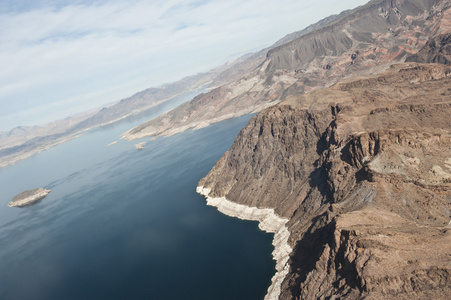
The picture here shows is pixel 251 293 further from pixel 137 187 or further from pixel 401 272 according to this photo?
pixel 137 187

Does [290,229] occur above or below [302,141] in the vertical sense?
below

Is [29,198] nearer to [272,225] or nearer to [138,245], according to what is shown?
[138,245]

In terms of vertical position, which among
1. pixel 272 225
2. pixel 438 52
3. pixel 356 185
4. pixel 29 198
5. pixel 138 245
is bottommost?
pixel 272 225

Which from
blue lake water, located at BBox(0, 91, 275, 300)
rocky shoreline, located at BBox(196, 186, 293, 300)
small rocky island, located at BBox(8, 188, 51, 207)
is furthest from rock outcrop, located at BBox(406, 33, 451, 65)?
small rocky island, located at BBox(8, 188, 51, 207)

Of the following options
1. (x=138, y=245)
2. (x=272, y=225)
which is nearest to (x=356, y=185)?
(x=272, y=225)

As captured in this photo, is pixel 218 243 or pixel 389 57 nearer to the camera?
pixel 218 243

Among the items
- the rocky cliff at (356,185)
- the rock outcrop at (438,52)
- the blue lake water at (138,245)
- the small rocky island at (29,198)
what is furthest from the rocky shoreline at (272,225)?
the rock outcrop at (438,52)

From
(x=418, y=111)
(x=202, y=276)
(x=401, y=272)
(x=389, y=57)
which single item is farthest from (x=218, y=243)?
(x=389, y=57)
